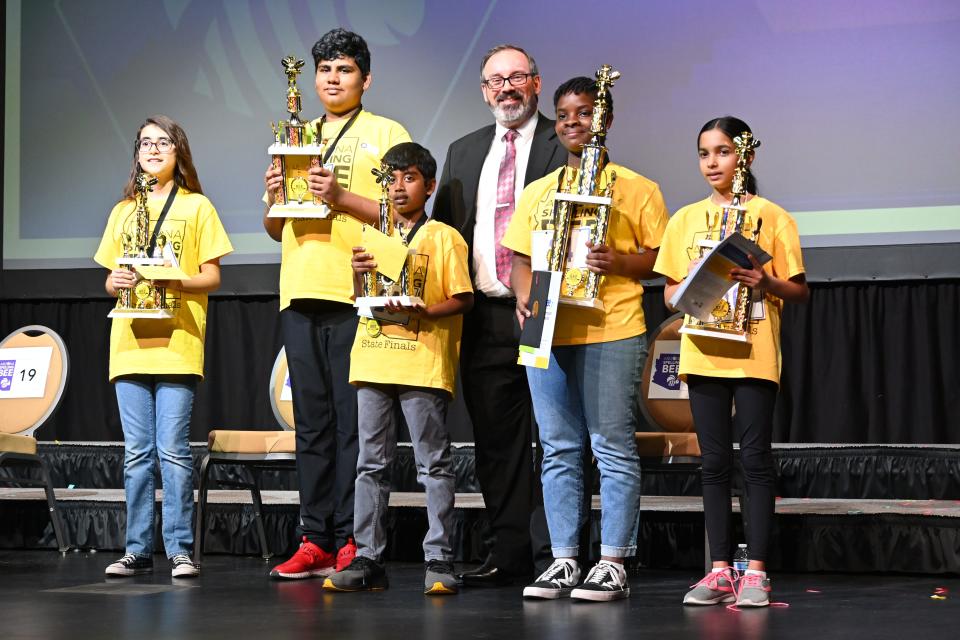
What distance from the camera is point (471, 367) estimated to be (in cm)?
363

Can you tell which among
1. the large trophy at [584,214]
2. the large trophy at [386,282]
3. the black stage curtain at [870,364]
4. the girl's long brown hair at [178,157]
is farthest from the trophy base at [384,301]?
the black stage curtain at [870,364]

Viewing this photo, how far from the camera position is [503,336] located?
3607mm

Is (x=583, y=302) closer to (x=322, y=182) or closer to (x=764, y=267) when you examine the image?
(x=764, y=267)

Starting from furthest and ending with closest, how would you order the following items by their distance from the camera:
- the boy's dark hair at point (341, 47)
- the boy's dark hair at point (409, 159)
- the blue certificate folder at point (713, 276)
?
the boy's dark hair at point (341, 47)
the boy's dark hair at point (409, 159)
the blue certificate folder at point (713, 276)

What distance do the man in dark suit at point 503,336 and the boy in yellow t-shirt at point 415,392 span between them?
172mm

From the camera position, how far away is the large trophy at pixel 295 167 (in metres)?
3.55

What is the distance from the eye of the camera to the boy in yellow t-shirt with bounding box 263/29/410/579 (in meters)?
3.66

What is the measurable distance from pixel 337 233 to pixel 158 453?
0.98 metres

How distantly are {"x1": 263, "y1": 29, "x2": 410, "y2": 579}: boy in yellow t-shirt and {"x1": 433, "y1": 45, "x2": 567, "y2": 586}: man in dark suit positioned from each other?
366 millimetres

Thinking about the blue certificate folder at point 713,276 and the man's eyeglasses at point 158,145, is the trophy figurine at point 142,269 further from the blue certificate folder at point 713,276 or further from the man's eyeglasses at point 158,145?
the blue certificate folder at point 713,276

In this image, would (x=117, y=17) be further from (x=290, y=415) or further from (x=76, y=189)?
(x=290, y=415)

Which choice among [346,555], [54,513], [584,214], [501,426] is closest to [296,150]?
[584,214]

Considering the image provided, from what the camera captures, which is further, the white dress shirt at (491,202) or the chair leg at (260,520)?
the chair leg at (260,520)

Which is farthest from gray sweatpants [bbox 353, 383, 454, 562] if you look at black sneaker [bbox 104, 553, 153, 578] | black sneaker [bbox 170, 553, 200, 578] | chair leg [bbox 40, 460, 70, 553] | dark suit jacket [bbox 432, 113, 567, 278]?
chair leg [bbox 40, 460, 70, 553]
